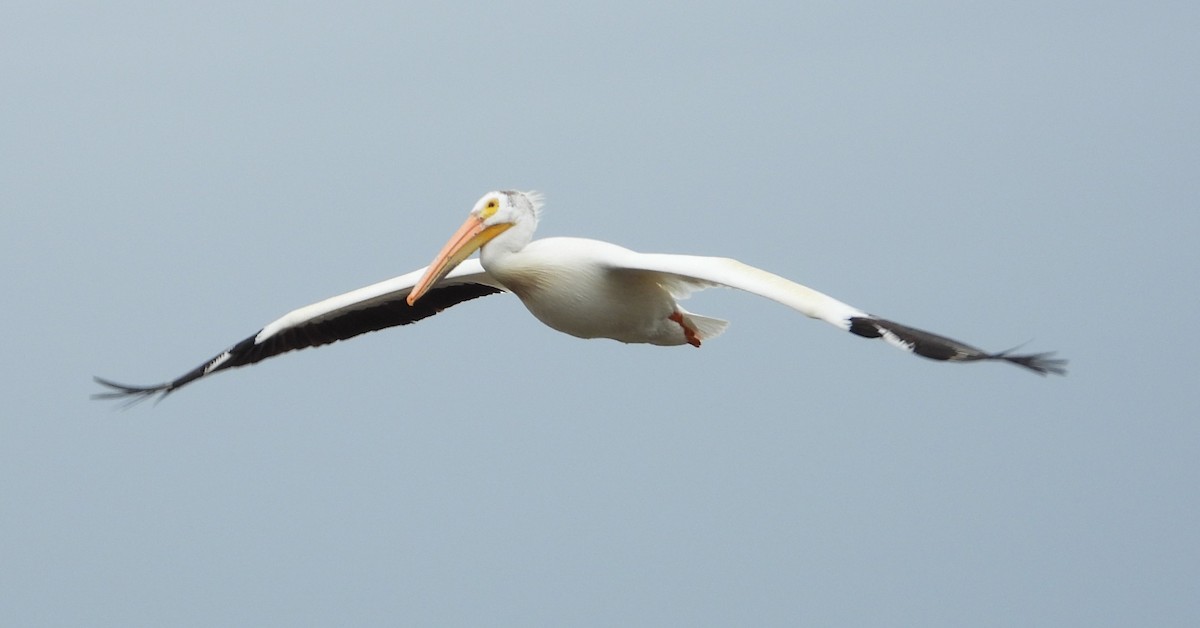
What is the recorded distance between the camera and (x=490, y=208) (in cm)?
992

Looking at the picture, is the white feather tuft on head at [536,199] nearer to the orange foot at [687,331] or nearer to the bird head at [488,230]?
the bird head at [488,230]

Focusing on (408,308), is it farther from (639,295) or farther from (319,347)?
(639,295)

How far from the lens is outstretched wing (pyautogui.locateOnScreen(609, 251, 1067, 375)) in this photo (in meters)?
7.96

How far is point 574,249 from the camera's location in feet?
32.4

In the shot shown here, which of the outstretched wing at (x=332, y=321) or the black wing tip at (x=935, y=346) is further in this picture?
the outstretched wing at (x=332, y=321)

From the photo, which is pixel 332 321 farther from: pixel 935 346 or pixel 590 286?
pixel 935 346

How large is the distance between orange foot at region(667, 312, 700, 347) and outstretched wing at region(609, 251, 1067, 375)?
557 mm

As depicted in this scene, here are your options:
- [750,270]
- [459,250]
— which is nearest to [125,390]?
[459,250]

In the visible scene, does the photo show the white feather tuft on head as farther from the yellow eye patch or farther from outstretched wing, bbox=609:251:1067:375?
outstretched wing, bbox=609:251:1067:375

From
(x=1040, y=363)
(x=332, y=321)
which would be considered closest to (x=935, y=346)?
(x=1040, y=363)

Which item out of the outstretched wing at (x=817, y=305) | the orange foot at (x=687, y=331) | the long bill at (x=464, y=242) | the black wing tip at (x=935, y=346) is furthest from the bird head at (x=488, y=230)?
the black wing tip at (x=935, y=346)

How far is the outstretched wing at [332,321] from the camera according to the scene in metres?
11.3

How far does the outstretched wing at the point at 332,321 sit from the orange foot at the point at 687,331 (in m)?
1.45

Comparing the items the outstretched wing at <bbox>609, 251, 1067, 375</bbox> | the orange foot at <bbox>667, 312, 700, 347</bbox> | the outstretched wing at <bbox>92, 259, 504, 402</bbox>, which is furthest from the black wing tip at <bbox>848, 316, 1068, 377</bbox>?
the outstretched wing at <bbox>92, 259, 504, 402</bbox>
